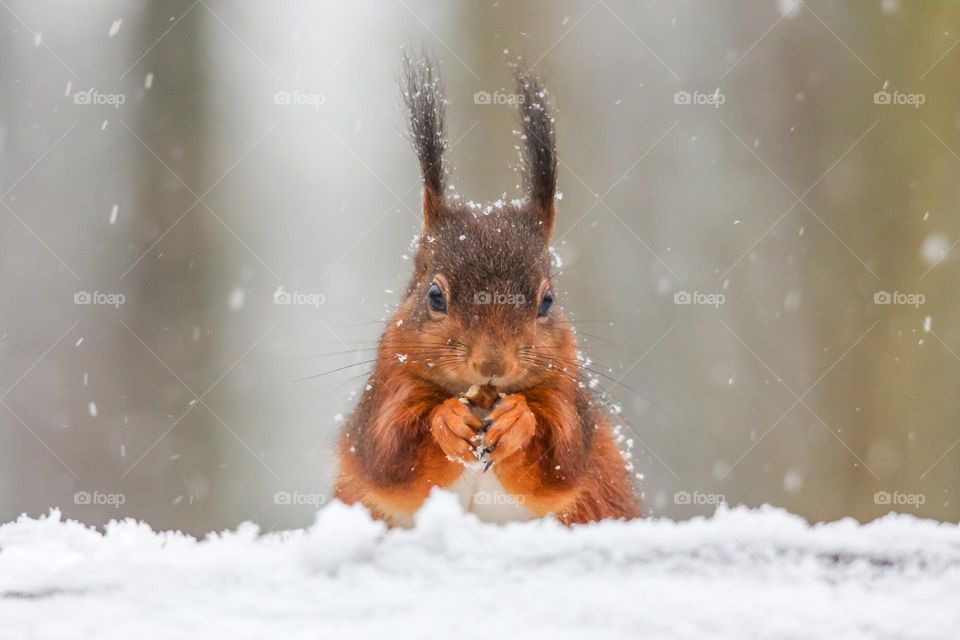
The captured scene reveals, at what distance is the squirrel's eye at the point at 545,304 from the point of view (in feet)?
6.02

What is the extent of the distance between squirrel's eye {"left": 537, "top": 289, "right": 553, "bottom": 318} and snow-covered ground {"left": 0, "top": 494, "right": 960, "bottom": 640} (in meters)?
0.80

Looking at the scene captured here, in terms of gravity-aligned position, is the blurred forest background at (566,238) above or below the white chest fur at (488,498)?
above
